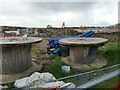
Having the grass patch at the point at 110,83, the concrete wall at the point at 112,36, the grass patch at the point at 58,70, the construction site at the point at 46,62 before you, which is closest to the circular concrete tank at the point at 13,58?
the construction site at the point at 46,62

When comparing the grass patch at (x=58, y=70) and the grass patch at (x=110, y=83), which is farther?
the grass patch at (x=58, y=70)

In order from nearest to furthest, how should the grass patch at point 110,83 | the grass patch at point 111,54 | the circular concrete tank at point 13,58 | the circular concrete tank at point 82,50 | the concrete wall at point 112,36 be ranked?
the grass patch at point 110,83
the circular concrete tank at point 13,58
the circular concrete tank at point 82,50
the grass patch at point 111,54
the concrete wall at point 112,36

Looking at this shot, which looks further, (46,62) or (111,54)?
(111,54)

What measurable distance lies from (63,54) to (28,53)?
167cm

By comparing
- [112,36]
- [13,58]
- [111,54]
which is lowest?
[111,54]

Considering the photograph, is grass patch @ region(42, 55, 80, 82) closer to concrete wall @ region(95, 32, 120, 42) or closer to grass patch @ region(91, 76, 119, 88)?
grass patch @ region(91, 76, 119, 88)

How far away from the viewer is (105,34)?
962 cm

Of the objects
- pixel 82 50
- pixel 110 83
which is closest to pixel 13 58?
pixel 82 50

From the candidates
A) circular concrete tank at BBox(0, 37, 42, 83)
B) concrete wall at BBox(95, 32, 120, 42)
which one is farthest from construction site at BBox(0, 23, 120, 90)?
concrete wall at BBox(95, 32, 120, 42)

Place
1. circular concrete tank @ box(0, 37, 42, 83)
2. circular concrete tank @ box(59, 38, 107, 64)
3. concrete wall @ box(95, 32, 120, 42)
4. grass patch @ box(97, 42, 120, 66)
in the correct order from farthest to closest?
concrete wall @ box(95, 32, 120, 42), grass patch @ box(97, 42, 120, 66), circular concrete tank @ box(59, 38, 107, 64), circular concrete tank @ box(0, 37, 42, 83)

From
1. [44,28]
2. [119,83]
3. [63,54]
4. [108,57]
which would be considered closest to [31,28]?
[44,28]

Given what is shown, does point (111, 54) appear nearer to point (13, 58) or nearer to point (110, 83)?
point (110, 83)

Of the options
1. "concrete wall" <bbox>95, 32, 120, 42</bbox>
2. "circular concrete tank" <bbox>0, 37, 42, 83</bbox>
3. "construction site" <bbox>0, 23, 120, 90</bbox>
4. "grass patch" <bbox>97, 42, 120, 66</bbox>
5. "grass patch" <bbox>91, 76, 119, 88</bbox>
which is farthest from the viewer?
"concrete wall" <bbox>95, 32, 120, 42</bbox>

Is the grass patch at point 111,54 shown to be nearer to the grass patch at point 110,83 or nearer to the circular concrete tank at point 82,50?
the circular concrete tank at point 82,50
